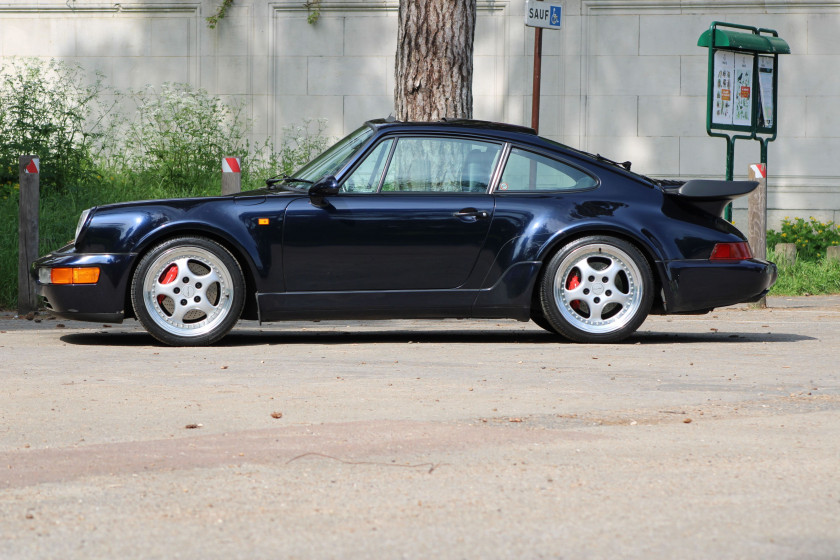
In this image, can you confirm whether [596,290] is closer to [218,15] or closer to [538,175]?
[538,175]

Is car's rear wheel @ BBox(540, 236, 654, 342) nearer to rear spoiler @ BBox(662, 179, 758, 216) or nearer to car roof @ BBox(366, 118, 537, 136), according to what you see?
rear spoiler @ BBox(662, 179, 758, 216)

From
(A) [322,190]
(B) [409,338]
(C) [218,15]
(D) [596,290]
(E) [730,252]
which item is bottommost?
(B) [409,338]

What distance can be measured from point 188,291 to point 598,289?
2.43 meters

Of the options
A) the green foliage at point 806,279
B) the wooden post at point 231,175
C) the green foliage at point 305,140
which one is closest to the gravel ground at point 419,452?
the wooden post at point 231,175

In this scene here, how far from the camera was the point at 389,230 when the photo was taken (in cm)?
781

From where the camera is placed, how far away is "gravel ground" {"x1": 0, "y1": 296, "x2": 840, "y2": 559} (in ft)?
11.2

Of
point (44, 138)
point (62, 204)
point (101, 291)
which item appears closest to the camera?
point (101, 291)

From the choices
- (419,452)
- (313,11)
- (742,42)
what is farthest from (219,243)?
(313,11)

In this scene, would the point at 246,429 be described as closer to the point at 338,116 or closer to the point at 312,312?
the point at 312,312

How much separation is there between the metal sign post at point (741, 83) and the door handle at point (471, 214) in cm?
557

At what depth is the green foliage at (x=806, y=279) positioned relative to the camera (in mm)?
12625

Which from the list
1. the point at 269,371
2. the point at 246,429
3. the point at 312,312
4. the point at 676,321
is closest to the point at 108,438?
the point at 246,429

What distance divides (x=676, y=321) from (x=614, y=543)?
6.92 metres

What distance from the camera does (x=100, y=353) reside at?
748cm
